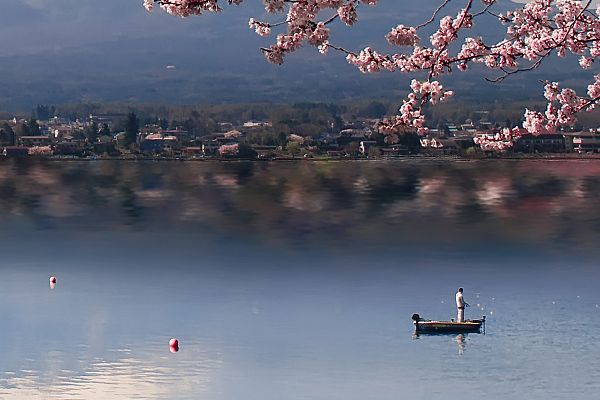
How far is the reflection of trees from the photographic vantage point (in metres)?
101

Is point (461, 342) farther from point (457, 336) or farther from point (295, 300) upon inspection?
point (295, 300)

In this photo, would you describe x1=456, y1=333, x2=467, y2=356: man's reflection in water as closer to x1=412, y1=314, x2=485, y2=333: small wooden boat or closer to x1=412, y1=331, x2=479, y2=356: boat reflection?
x1=412, y1=331, x2=479, y2=356: boat reflection

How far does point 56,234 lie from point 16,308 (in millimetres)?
42096

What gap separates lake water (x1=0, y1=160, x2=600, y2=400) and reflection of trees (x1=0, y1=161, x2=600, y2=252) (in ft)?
1.57

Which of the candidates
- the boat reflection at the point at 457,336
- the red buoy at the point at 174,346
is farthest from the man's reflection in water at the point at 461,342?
the red buoy at the point at 174,346

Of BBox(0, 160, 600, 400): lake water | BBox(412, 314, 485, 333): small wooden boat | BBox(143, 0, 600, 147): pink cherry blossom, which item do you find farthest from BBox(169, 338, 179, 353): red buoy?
BBox(143, 0, 600, 147): pink cherry blossom

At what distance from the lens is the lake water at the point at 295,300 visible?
137 ft

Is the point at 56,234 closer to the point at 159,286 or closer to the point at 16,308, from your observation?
the point at 159,286

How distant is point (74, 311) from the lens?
186 ft

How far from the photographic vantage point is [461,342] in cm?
4766

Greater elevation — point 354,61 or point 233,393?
point 354,61

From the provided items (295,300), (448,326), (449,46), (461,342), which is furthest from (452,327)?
(449,46)

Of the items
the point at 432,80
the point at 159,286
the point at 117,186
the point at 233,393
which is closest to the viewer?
the point at 432,80

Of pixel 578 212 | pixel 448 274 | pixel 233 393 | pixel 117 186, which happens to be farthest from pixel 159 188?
pixel 233 393
